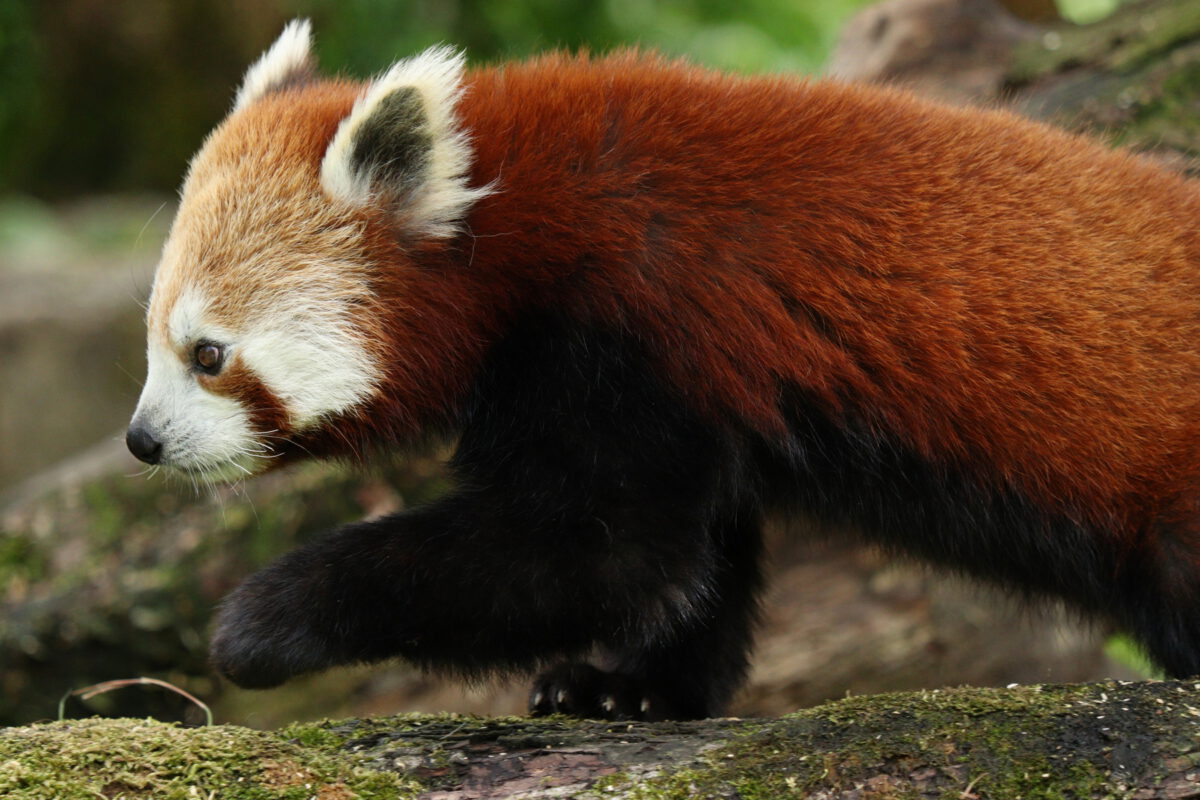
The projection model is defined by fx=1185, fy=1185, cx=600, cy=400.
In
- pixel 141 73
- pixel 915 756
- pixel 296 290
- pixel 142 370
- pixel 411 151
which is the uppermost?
pixel 141 73

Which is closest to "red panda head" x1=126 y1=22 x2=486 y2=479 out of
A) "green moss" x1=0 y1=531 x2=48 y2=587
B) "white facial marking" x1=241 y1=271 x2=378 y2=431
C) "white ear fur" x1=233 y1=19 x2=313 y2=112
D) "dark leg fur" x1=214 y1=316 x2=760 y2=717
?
"white facial marking" x1=241 y1=271 x2=378 y2=431

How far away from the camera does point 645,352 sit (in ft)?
9.95

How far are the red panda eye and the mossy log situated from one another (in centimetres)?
92

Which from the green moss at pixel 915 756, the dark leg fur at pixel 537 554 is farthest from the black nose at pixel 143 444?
the green moss at pixel 915 756

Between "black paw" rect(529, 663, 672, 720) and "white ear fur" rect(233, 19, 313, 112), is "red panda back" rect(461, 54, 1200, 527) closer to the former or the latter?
"white ear fur" rect(233, 19, 313, 112)

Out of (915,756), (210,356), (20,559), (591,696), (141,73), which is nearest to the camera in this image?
(915,756)

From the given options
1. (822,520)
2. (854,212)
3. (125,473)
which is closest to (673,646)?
(822,520)

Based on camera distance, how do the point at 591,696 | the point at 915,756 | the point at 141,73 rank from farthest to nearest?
1. the point at 141,73
2. the point at 591,696
3. the point at 915,756

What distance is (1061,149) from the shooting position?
3.35m

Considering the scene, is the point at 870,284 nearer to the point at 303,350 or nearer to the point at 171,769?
the point at 303,350

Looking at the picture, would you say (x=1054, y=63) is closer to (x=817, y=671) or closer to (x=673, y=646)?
(x=817, y=671)

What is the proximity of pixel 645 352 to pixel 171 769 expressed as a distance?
146 cm

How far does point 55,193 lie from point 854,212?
439 inches

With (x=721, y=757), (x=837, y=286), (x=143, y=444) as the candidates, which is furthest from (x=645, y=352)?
(x=143, y=444)
